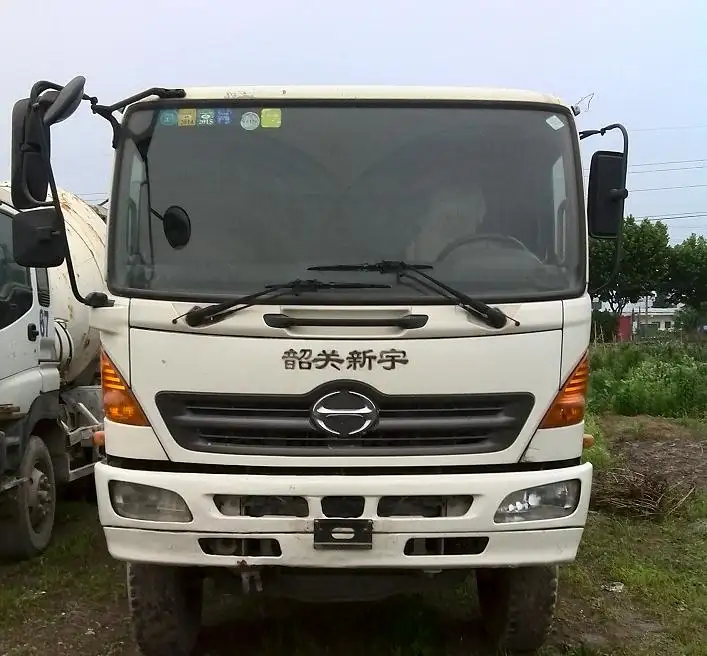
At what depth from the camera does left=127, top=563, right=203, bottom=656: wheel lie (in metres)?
3.66

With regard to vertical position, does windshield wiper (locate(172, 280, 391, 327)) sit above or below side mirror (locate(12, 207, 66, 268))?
below

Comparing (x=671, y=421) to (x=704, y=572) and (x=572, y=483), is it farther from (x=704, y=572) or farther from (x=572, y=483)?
(x=572, y=483)

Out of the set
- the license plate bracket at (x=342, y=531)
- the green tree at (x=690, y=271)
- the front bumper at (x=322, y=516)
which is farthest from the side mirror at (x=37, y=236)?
the green tree at (x=690, y=271)

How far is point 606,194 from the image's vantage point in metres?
3.76

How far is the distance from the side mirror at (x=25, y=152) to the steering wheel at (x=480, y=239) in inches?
64.8

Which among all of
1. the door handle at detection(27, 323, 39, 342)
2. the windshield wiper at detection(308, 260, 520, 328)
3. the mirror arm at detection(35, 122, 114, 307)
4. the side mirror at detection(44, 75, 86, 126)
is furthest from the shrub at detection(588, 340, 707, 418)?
the side mirror at detection(44, 75, 86, 126)

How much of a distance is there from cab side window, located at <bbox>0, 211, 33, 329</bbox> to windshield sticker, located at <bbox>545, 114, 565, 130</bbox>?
3.32 meters

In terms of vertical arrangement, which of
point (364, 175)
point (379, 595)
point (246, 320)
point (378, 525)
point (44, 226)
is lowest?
point (379, 595)

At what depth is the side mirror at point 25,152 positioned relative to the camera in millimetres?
3248

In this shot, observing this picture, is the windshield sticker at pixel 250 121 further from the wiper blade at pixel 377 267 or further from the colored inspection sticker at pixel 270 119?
the wiper blade at pixel 377 267

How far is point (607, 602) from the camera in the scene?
471cm

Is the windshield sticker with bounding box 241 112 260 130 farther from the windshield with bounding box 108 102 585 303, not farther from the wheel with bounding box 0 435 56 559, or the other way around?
the wheel with bounding box 0 435 56 559

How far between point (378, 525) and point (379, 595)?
474 mm

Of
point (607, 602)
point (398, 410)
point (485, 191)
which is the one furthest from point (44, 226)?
point (607, 602)
